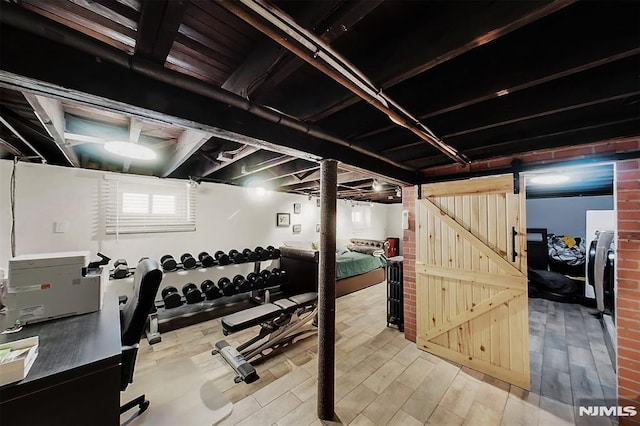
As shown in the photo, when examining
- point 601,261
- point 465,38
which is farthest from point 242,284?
point 601,261

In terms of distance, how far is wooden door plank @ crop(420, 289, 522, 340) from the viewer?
2367mm

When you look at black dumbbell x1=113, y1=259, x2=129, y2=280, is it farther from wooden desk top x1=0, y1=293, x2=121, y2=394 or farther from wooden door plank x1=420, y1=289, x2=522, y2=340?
wooden door plank x1=420, y1=289, x2=522, y2=340

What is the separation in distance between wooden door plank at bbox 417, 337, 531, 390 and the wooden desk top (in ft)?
10.2

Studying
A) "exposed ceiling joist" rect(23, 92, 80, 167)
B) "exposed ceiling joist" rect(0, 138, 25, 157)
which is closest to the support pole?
"exposed ceiling joist" rect(23, 92, 80, 167)

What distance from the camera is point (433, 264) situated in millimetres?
2908

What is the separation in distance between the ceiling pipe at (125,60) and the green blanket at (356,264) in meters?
3.78

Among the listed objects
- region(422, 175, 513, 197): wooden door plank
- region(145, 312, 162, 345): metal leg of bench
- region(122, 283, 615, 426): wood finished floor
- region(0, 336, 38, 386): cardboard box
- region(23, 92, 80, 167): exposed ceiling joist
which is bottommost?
region(122, 283, 615, 426): wood finished floor

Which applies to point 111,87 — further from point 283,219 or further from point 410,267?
point 283,219

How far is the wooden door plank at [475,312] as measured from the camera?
2.37 metres

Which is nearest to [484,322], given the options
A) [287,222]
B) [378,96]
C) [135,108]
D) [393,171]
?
[393,171]

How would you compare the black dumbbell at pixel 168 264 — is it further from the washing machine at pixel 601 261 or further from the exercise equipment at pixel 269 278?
the washing machine at pixel 601 261

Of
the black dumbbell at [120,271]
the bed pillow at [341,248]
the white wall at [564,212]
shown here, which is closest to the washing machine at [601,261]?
the white wall at [564,212]

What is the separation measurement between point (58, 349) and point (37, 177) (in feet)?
9.22

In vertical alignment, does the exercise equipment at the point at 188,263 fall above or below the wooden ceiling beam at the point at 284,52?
below
